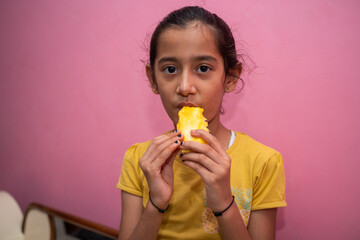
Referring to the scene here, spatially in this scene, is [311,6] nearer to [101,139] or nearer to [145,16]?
[145,16]

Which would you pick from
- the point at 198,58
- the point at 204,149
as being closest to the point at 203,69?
the point at 198,58

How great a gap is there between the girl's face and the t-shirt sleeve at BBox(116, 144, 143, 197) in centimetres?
28

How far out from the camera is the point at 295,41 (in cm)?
103

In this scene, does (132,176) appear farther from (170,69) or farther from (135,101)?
(135,101)

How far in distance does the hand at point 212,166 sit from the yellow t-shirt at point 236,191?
173mm

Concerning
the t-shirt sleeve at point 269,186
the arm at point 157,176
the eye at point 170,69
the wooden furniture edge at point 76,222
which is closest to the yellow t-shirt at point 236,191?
the t-shirt sleeve at point 269,186

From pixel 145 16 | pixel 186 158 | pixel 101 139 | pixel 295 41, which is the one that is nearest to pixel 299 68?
pixel 295 41

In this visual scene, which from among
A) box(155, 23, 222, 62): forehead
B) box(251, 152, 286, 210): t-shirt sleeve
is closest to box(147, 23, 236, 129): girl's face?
box(155, 23, 222, 62): forehead

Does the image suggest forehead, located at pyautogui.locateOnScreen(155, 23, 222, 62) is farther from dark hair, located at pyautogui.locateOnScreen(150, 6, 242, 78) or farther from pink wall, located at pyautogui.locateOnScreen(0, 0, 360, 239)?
pink wall, located at pyautogui.locateOnScreen(0, 0, 360, 239)

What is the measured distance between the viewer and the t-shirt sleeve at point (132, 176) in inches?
38.4

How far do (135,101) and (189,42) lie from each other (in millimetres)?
696

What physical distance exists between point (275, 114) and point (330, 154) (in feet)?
0.84

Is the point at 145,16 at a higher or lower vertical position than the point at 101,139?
higher

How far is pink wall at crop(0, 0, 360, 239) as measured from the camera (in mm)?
988
